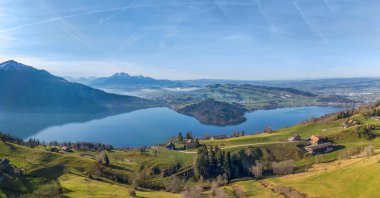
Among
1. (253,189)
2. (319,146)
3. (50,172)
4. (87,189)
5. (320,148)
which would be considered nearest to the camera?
(87,189)

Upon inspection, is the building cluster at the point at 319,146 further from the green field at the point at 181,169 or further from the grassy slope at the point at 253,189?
the grassy slope at the point at 253,189

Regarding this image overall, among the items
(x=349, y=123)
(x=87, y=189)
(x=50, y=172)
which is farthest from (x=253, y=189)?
(x=349, y=123)

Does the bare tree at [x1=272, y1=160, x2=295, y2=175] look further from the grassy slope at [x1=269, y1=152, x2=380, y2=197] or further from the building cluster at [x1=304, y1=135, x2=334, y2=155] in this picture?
the building cluster at [x1=304, y1=135, x2=334, y2=155]

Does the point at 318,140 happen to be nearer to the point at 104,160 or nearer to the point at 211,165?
the point at 211,165

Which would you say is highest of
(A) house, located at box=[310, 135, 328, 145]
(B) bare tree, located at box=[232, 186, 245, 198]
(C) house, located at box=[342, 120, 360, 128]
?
(C) house, located at box=[342, 120, 360, 128]

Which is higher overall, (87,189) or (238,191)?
(87,189)

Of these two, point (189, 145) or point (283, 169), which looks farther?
point (189, 145)

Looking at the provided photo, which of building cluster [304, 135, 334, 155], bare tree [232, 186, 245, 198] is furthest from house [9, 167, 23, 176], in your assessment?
building cluster [304, 135, 334, 155]

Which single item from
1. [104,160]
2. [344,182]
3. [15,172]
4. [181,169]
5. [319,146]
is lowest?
[181,169]
